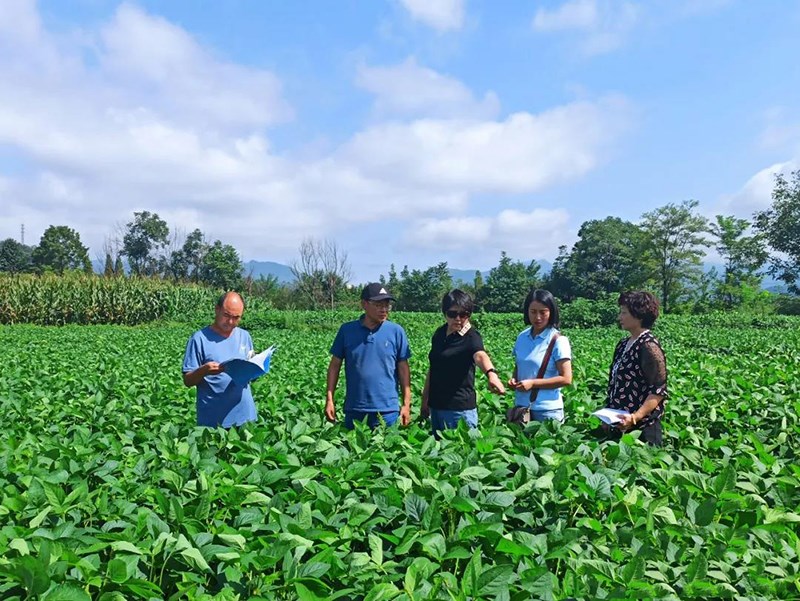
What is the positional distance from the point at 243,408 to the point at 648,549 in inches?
117

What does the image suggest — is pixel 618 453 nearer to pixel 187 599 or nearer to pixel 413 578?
pixel 413 578

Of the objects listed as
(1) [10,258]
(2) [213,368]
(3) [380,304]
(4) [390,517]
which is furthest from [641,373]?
(1) [10,258]

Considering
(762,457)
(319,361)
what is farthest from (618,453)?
(319,361)

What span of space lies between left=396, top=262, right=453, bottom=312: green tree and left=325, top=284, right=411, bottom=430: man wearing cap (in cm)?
4086

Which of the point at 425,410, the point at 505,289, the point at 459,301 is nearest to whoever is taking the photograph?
the point at 459,301

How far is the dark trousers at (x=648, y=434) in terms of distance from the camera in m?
3.67

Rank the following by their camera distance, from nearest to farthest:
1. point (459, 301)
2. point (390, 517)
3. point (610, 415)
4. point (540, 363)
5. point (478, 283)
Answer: point (390, 517) < point (610, 415) < point (459, 301) < point (540, 363) < point (478, 283)

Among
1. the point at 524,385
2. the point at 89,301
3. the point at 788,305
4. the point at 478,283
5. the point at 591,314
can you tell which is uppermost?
the point at 478,283

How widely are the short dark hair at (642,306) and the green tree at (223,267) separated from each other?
49789 millimetres

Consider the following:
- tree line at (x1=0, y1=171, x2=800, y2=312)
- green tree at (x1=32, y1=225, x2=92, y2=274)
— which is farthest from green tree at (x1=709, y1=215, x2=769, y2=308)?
green tree at (x1=32, y1=225, x2=92, y2=274)

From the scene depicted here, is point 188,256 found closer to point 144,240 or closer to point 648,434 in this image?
point 144,240

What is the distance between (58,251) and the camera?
62.1 m

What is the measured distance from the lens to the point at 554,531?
207 centimetres

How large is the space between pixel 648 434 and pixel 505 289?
41.6 metres
